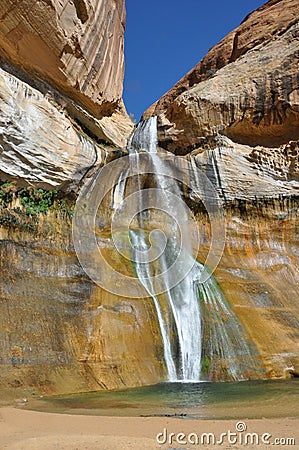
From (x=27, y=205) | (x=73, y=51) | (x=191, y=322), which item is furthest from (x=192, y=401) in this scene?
(x=73, y=51)

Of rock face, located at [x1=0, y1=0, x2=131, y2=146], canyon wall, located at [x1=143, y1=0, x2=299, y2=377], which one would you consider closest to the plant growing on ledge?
rock face, located at [x1=0, y1=0, x2=131, y2=146]

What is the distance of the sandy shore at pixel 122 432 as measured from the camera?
16.6 ft

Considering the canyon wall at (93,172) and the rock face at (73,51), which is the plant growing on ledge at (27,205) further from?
the rock face at (73,51)

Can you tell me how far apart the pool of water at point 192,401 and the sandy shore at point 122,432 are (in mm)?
940

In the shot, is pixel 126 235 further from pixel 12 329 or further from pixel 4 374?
pixel 4 374

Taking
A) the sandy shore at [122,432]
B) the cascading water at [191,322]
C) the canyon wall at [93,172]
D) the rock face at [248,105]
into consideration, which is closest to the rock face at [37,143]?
the canyon wall at [93,172]

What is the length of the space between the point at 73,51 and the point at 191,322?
13206 mm

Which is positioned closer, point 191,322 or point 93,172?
point 191,322

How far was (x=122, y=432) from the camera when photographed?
574 centimetres

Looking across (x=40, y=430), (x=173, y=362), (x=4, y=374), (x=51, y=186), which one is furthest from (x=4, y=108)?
(x=40, y=430)

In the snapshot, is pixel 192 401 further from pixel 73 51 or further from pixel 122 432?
pixel 73 51

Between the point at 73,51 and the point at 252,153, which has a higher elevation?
the point at 73,51

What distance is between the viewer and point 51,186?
17578 millimetres

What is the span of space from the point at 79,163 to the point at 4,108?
4087 mm
